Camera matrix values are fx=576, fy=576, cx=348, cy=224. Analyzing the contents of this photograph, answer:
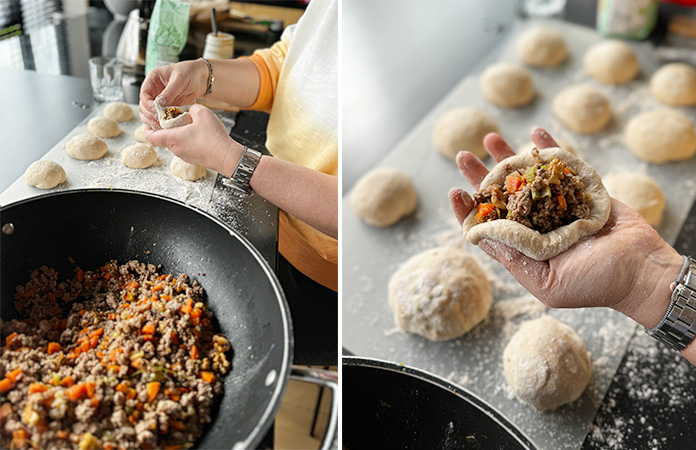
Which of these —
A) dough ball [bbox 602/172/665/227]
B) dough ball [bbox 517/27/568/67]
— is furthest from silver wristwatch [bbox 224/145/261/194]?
dough ball [bbox 517/27/568/67]

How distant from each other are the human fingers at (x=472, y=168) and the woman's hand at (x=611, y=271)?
279 mm

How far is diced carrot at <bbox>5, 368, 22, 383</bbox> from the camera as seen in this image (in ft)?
2.23

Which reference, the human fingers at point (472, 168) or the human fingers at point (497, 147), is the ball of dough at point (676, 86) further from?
the human fingers at point (472, 168)

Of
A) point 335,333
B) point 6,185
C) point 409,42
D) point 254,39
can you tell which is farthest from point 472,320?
point 409,42

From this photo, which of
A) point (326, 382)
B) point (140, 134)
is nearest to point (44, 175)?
point (140, 134)

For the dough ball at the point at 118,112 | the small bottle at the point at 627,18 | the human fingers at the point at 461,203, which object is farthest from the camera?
the small bottle at the point at 627,18

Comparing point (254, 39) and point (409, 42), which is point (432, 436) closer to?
point (254, 39)

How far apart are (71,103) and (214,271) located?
2.05 feet

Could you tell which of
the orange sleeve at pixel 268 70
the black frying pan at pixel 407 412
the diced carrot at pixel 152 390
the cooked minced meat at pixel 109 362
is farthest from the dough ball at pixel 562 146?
the diced carrot at pixel 152 390

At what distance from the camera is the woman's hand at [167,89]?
110 cm

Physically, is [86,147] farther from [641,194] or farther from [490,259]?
[641,194]

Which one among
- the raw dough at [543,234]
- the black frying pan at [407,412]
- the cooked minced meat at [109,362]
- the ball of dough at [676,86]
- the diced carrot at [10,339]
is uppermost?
the diced carrot at [10,339]

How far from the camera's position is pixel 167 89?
3.59ft

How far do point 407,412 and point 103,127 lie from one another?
0.80 m
